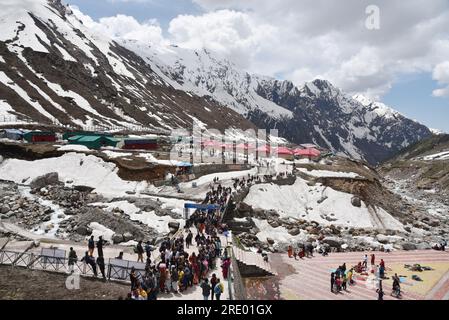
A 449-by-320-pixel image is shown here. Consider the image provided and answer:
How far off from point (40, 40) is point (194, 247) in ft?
544

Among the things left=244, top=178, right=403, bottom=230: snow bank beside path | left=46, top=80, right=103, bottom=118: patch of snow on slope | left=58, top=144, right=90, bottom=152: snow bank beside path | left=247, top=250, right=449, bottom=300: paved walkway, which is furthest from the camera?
left=46, top=80, right=103, bottom=118: patch of snow on slope

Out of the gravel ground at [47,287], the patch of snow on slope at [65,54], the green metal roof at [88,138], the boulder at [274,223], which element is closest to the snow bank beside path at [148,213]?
the boulder at [274,223]

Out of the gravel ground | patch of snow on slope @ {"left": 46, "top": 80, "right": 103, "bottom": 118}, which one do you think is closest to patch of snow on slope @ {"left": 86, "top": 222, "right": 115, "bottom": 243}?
the gravel ground

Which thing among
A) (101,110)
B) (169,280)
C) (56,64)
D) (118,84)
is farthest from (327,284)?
(118,84)

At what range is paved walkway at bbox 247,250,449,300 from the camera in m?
28.2

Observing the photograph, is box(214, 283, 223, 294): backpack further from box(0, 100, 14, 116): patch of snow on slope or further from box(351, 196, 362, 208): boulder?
box(0, 100, 14, 116): patch of snow on slope

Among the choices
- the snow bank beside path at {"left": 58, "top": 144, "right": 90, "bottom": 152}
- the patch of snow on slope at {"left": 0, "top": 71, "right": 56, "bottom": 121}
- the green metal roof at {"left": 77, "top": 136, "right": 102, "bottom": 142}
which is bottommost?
the snow bank beside path at {"left": 58, "top": 144, "right": 90, "bottom": 152}

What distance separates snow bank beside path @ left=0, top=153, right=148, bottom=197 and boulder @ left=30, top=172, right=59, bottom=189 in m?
1.68

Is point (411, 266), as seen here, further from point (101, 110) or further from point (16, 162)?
point (101, 110)

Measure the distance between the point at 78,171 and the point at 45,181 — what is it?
17.7 ft

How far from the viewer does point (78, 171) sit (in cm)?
5819

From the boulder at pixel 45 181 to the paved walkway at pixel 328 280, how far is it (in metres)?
33.5

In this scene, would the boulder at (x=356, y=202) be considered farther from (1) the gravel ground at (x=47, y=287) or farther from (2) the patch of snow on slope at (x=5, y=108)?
(2) the patch of snow on slope at (x=5, y=108)

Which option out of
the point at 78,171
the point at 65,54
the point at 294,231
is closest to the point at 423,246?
the point at 294,231
